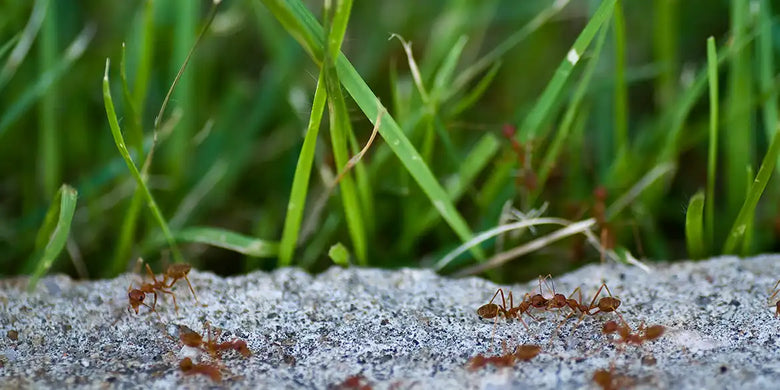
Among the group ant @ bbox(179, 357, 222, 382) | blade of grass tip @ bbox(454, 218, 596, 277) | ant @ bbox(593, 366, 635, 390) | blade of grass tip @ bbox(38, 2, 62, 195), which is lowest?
ant @ bbox(593, 366, 635, 390)

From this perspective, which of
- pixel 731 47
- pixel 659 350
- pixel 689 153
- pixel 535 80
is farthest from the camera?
pixel 535 80

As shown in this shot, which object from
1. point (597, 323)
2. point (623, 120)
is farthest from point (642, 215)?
point (597, 323)

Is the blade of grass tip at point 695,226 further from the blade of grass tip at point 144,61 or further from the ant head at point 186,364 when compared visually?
the blade of grass tip at point 144,61

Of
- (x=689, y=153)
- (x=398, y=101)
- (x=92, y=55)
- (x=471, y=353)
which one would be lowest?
(x=471, y=353)

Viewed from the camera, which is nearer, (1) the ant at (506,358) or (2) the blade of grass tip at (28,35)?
(1) the ant at (506,358)

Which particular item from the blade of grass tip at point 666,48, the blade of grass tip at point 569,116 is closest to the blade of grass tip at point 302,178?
the blade of grass tip at point 569,116

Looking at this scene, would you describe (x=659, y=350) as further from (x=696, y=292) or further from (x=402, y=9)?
(x=402, y=9)

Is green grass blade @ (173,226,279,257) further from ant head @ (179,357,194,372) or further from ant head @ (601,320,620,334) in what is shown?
ant head @ (601,320,620,334)

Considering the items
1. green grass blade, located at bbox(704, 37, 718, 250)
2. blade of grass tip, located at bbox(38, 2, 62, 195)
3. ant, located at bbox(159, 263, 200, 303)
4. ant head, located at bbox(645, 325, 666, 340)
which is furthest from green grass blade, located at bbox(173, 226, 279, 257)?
green grass blade, located at bbox(704, 37, 718, 250)
